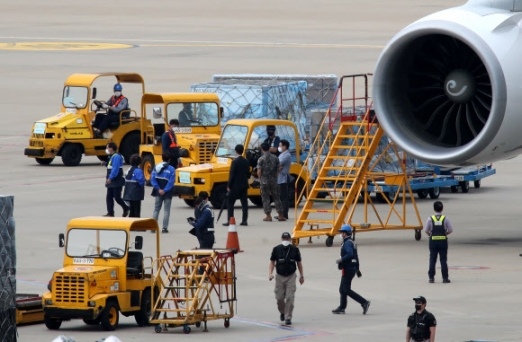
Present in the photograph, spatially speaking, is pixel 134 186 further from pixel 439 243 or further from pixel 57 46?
pixel 57 46

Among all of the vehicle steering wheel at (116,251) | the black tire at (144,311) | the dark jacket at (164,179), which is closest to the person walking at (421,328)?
the black tire at (144,311)

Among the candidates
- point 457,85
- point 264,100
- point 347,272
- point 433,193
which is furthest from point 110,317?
point 264,100

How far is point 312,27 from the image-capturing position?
256 feet

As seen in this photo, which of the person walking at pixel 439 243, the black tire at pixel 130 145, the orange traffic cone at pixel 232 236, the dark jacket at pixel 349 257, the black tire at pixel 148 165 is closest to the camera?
the dark jacket at pixel 349 257

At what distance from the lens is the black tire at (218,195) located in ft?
93.6

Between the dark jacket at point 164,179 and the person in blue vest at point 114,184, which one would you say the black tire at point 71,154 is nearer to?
the person in blue vest at point 114,184

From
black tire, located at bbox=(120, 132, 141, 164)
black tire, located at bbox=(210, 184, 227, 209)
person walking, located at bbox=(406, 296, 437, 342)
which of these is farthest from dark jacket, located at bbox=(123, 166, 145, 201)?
person walking, located at bbox=(406, 296, 437, 342)

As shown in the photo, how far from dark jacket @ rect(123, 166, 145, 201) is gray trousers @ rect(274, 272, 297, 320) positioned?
8.02 m

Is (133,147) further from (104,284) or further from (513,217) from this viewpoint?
(104,284)

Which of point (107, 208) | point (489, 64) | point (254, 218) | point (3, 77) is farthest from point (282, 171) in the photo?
point (3, 77)

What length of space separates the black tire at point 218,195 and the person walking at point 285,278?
10.0 meters

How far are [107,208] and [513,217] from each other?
26.1ft

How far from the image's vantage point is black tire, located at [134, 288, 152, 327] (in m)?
18.0

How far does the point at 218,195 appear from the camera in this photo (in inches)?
1127
